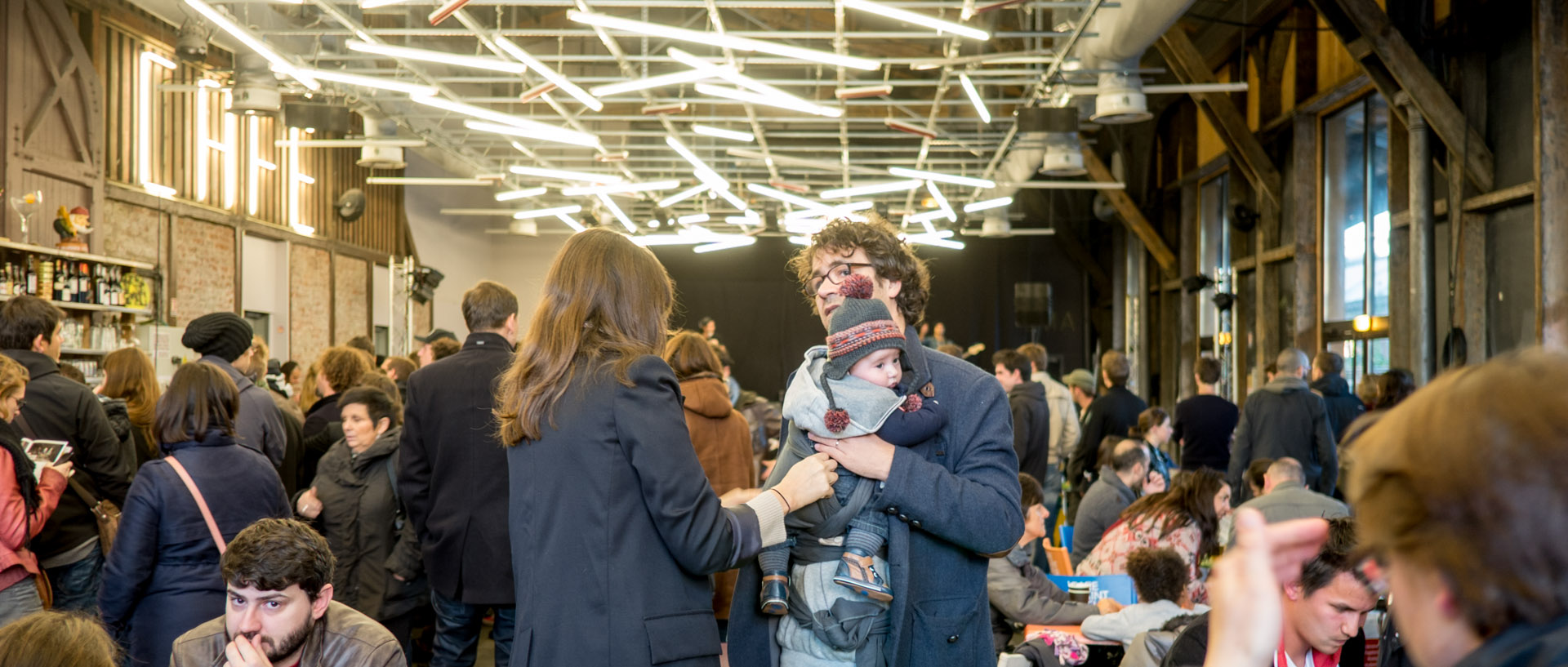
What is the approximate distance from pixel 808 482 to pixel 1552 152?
20.2 feet

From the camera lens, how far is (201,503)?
308cm

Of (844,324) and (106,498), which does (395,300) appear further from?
(844,324)

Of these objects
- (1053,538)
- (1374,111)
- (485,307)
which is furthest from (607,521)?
(1374,111)

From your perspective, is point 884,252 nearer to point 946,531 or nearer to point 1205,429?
point 946,531

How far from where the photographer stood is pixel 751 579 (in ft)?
6.73

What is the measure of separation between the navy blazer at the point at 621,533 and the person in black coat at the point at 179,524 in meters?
1.48

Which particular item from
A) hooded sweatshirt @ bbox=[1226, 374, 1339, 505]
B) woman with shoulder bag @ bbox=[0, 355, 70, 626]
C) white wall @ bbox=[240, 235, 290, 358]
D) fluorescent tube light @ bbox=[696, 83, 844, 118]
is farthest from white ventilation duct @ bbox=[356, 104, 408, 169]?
hooded sweatshirt @ bbox=[1226, 374, 1339, 505]

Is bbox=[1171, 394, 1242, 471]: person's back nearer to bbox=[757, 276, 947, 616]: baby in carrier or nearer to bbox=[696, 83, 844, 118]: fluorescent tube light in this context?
bbox=[696, 83, 844, 118]: fluorescent tube light

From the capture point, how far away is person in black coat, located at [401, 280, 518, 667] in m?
3.54

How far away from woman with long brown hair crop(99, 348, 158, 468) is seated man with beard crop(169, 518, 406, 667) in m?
2.65

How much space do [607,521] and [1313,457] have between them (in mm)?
5765

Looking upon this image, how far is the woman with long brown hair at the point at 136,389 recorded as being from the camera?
473cm

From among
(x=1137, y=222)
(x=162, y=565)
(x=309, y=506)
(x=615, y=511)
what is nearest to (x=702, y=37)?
(x=309, y=506)

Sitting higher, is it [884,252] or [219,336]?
[884,252]
